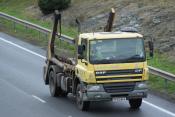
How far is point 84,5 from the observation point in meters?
40.7

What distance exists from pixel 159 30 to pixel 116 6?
635cm

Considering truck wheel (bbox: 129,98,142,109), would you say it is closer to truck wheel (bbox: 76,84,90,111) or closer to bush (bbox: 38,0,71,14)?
truck wheel (bbox: 76,84,90,111)

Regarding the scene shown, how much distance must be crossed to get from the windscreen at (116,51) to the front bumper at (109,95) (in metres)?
0.90

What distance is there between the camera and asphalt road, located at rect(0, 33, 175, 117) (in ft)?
65.1

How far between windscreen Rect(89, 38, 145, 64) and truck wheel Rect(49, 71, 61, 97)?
Result: 3.45 metres

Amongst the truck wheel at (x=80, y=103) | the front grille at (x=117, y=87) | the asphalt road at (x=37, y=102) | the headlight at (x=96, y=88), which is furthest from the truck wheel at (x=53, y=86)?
the front grille at (x=117, y=87)

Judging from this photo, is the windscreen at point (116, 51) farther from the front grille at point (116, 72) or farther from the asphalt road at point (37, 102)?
the asphalt road at point (37, 102)

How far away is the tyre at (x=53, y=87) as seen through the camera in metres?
22.8

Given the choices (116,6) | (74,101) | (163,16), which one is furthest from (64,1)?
(74,101)

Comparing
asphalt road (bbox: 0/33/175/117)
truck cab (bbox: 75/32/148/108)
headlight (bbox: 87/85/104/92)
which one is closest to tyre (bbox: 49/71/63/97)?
asphalt road (bbox: 0/33/175/117)

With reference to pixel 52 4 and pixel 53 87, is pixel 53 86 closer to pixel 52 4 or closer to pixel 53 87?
pixel 53 87

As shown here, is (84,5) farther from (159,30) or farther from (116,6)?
(159,30)

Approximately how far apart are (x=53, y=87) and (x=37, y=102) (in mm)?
1205

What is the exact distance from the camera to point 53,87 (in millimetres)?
23062
